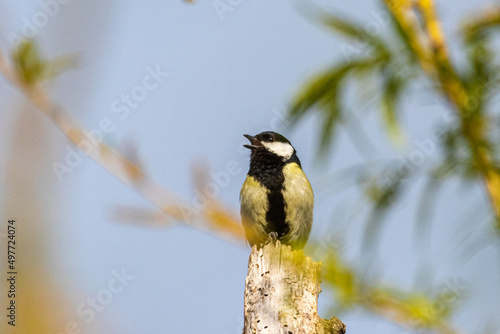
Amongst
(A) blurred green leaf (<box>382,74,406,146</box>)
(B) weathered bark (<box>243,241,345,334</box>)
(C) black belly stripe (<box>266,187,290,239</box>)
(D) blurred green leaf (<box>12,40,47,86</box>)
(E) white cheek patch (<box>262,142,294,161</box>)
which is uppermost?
(E) white cheek patch (<box>262,142,294,161</box>)

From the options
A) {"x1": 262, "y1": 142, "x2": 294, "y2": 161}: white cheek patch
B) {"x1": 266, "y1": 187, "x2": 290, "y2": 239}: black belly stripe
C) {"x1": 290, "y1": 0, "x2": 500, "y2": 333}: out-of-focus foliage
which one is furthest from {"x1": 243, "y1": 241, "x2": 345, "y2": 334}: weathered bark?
{"x1": 262, "y1": 142, "x2": 294, "y2": 161}: white cheek patch

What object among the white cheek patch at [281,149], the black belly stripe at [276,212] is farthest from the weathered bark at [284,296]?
the white cheek patch at [281,149]

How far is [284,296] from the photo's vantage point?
2365 mm

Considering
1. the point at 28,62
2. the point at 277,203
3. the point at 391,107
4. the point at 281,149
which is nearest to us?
the point at 28,62

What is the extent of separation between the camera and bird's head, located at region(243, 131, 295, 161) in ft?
14.0

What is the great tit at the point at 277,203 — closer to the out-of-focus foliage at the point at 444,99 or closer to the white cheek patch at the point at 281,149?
the white cheek patch at the point at 281,149

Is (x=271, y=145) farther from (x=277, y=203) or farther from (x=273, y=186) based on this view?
(x=277, y=203)

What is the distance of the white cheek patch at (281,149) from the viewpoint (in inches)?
167

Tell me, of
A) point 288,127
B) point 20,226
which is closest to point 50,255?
point 20,226

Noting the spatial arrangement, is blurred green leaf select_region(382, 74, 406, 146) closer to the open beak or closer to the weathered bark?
the weathered bark

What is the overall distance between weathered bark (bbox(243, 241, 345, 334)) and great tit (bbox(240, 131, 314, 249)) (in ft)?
4.45

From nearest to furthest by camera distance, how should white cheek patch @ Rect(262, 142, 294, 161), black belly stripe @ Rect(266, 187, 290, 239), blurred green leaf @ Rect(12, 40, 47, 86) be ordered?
blurred green leaf @ Rect(12, 40, 47, 86)
black belly stripe @ Rect(266, 187, 290, 239)
white cheek patch @ Rect(262, 142, 294, 161)

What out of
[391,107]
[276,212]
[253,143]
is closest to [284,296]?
[391,107]

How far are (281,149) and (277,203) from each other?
50 centimetres
